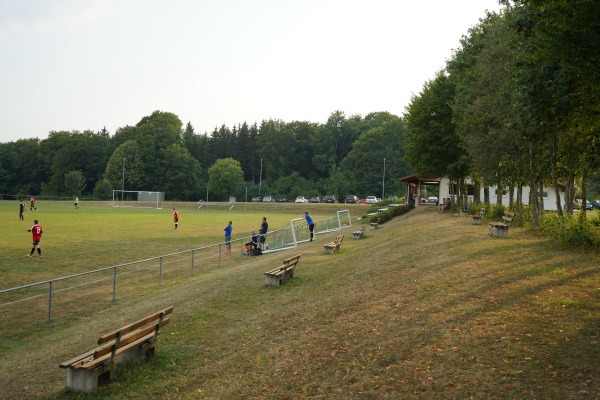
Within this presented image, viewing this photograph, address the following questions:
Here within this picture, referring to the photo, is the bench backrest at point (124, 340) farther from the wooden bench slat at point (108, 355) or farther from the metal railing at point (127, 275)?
the metal railing at point (127, 275)

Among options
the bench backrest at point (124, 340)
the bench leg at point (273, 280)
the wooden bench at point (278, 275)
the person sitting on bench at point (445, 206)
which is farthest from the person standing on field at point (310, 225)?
the person sitting on bench at point (445, 206)

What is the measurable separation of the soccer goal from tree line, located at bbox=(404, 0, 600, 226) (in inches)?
2248

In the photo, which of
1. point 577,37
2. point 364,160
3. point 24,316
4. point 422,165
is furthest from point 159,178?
point 577,37

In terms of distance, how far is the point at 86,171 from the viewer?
11300cm

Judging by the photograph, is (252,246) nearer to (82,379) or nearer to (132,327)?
(132,327)

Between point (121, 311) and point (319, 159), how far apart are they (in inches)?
4146

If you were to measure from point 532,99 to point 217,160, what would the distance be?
314ft

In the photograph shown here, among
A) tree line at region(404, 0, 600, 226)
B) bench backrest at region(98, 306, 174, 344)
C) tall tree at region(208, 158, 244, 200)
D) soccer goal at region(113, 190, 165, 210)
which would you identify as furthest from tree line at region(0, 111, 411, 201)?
bench backrest at region(98, 306, 174, 344)

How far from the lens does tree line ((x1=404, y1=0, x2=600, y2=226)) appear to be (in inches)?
345

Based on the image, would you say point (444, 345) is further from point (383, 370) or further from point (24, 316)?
point (24, 316)

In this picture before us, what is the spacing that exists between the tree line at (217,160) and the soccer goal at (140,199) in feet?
11.2

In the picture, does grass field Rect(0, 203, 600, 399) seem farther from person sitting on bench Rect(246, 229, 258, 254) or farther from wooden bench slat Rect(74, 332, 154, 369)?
person sitting on bench Rect(246, 229, 258, 254)

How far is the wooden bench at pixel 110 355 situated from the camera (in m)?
6.63

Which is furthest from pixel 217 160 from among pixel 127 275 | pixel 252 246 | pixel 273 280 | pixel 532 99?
pixel 532 99
